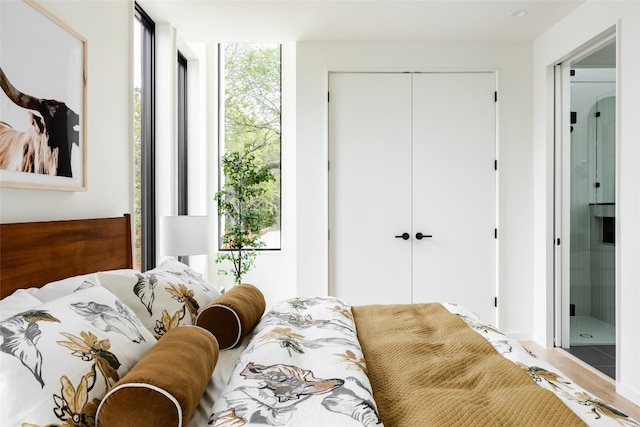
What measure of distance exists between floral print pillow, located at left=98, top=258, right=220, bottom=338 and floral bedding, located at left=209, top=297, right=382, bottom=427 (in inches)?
12.5

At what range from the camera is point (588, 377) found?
3.33 m

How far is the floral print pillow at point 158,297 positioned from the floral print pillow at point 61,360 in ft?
1.18

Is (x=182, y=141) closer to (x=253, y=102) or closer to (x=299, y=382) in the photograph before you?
(x=253, y=102)

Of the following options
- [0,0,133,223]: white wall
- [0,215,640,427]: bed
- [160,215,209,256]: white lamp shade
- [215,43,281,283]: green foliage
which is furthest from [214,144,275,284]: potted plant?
[0,215,640,427]: bed

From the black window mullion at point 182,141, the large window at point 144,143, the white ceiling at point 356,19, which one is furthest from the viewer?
the black window mullion at point 182,141

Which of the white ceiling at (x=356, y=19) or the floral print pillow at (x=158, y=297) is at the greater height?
the white ceiling at (x=356, y=19)

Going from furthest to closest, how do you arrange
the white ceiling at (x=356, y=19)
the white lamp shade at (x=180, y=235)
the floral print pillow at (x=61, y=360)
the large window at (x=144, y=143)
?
the white ceiling at (x=356, y=19) → the large window at (x=144, y=143) → the white lamp shade at (x=180, y=235) → the floral print pillow at (x=61, y=360)

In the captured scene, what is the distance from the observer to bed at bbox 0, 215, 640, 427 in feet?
3.64

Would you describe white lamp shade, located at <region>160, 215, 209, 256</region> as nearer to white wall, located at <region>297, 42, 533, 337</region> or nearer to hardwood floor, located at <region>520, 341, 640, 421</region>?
white wall, located at <region>297, 42, 533, 337</region>

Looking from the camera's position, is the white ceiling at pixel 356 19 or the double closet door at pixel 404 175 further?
the double closet door at pixel 404 175

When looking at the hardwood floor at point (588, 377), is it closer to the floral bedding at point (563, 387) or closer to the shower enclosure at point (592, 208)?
the shower enclosure at point (592, 208)

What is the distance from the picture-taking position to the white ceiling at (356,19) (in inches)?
137

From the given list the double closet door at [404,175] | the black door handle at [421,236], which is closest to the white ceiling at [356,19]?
the double closet door at [404,175]

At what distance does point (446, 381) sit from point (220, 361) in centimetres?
82
